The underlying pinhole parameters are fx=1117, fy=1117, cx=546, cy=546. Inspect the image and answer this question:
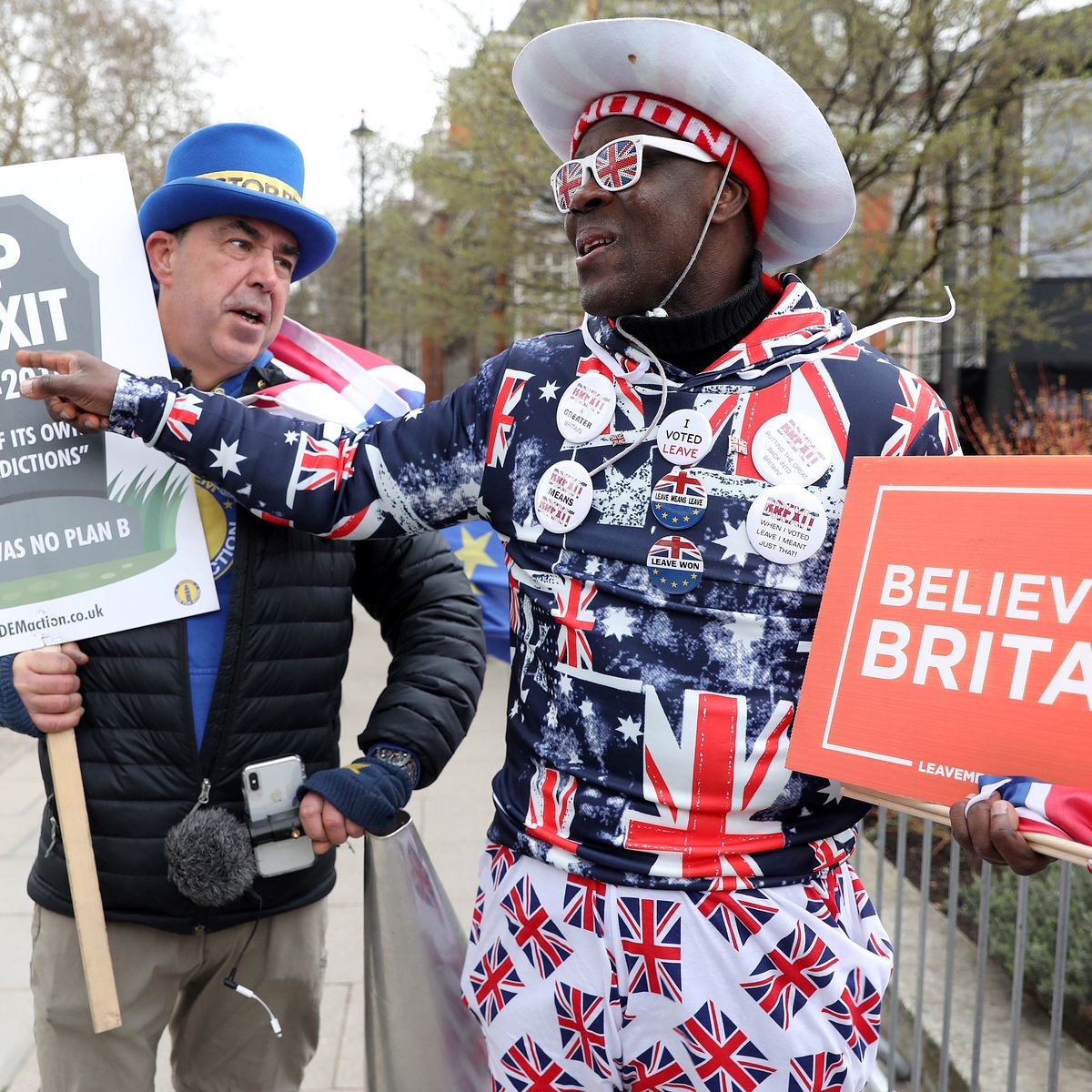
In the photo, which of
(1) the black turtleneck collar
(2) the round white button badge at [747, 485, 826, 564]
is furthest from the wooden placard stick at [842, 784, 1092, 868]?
(1) the black turtleneck collar

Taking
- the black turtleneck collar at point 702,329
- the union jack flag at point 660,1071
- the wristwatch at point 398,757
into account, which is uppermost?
the black turtleneck collar at point 702,329

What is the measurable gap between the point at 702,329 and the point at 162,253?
3.73 feet

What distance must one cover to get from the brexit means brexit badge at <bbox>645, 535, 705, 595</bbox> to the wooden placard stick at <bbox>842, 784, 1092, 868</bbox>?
0.38 m

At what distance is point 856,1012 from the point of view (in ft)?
5.74

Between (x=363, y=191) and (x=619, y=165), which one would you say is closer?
(x=619, y=165)

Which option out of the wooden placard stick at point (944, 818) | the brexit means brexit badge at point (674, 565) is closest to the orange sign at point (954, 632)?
the wooden placard stick at point (944, 818)

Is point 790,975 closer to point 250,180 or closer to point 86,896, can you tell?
point 86,896

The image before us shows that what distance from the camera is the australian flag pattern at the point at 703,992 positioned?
1696 millimetres

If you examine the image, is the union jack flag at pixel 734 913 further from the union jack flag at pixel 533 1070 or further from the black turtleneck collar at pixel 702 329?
the black turtleneck collar at pixel 702 329

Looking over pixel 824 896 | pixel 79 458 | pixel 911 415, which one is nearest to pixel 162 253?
pixel 79 458

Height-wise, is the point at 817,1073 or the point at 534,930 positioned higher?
the point at 534,930

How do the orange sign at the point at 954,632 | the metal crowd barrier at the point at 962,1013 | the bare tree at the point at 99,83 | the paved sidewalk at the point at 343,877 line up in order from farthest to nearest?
the bare tree at the point at 99,83 → the paved sidewalk at the point at 343,877 → the metal crowd barrier at the point at 962,1013 → the orange sign at the point at 954,632

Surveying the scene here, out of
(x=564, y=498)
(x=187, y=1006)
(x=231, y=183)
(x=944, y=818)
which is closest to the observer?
(x=944, y=818)

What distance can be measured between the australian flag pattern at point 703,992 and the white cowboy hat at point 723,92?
112 cm
